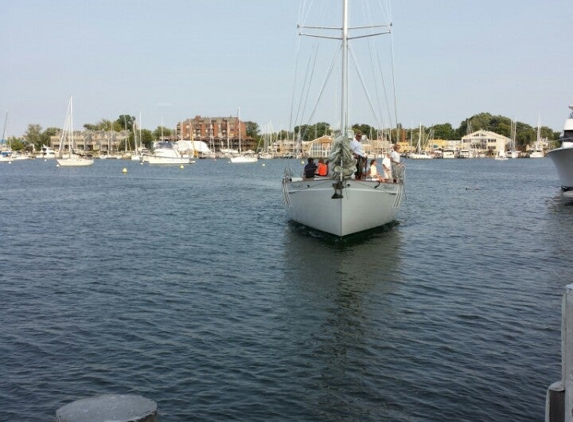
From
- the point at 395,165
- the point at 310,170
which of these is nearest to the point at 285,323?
the point at 310,170

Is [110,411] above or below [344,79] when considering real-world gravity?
below

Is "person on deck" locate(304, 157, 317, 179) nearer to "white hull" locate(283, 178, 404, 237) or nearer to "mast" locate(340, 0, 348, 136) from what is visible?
"white hull" locate(283, 178, 404, 237)

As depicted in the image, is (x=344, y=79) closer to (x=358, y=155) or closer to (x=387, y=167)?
(x=358, y=155)

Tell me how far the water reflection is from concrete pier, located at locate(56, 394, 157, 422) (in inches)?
202

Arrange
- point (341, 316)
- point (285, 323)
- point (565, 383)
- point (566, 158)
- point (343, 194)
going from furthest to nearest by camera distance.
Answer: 1. point (566, 158)
2. point (343, 194)
3. point (341, 316)
4. point (285, 323)
5. point (565, 383)

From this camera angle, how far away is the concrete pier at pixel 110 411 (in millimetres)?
5824

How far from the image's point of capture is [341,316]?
646 inches

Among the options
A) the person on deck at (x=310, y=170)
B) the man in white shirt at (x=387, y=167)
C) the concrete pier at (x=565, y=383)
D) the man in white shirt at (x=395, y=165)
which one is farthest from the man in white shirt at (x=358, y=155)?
the concrete pier at (x=565, y=383)

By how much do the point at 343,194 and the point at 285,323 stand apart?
11297mm

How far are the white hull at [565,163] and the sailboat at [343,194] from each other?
23859mm

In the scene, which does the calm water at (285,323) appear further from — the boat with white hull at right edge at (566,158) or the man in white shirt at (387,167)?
the boat with white hull at right edge at (566,158)

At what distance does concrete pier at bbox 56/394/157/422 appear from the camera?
582 cm

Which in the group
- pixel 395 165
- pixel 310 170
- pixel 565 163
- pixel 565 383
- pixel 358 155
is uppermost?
pixel 358 155

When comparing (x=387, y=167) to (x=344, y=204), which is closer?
(x=344, y=204)
